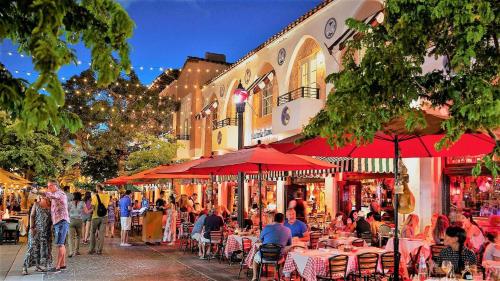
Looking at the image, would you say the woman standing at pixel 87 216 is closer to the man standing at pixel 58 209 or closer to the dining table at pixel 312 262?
the man standing at pixel 58 209

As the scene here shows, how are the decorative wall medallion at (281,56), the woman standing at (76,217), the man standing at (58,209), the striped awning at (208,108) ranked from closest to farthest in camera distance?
the man standing at (58,209) < the woman standing at (76,217) < the decorative wall medallion at (281,56) < the striped awning at (208,108)

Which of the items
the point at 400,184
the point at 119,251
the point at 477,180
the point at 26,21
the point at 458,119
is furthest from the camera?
the point at 119,251

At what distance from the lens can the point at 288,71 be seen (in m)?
22.6

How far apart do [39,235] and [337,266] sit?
7175 mm

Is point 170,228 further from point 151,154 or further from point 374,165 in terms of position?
point 151,154

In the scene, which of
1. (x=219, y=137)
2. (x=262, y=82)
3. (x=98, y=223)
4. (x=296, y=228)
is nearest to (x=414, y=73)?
(x=296, y=228)

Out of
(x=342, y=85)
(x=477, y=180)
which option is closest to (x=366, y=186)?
(x=477, y=180)

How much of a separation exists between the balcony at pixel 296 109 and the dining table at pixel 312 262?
9906 millimetres

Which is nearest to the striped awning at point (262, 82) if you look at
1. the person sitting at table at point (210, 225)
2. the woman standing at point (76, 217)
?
the person sitting at table at point (210, 225)

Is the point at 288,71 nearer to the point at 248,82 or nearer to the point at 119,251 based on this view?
the point at 248,82

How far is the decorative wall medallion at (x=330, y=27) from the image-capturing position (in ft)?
62.9

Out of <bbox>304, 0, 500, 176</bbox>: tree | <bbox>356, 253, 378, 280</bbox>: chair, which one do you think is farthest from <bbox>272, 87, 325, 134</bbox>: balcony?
<bbox>304, 0, 500, 176</bbox>: tree

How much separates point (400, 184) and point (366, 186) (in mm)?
12853

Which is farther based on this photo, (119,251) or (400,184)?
(119,251)
